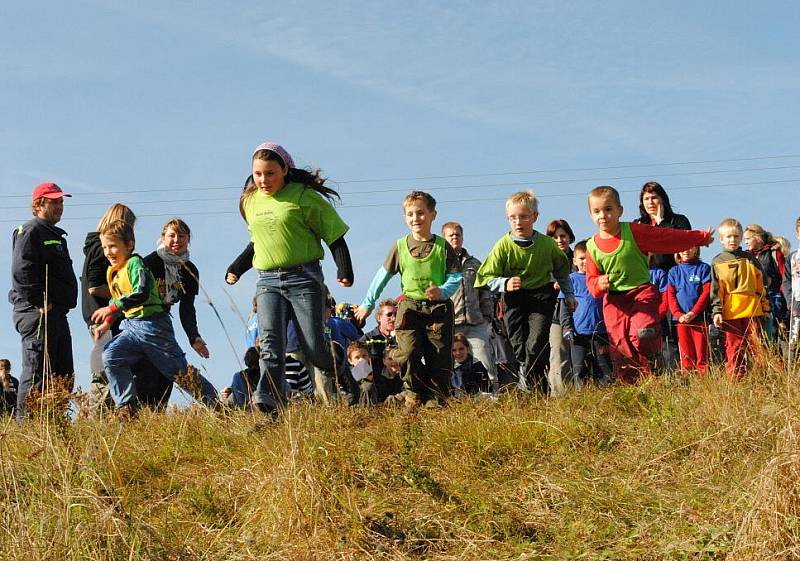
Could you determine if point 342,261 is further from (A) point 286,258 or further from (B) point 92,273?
(B) point 92,273

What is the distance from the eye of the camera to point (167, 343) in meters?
8.66

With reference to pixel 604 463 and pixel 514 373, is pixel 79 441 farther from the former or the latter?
pixel 514 373

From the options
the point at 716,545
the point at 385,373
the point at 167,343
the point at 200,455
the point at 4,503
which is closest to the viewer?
the point at 716,545

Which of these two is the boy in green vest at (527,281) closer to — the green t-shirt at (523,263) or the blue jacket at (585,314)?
the green t-shirt at (523,263)

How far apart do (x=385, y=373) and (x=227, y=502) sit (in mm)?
5132

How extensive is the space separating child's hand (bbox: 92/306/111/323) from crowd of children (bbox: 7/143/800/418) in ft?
0.05

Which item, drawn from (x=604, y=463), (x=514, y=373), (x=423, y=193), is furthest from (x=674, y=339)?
(x=604, y=463)

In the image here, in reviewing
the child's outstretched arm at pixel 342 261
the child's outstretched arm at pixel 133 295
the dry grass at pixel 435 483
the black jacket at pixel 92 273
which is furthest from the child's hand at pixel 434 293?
the black jacket at pixel 92 273

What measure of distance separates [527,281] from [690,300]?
96.0 inches

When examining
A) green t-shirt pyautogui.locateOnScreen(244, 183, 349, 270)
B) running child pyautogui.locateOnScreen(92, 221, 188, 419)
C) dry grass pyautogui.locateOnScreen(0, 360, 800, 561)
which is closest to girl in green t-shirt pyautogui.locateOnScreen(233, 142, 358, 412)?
green t-shirt pyautogui.locateOnScreen(244, 183, 349, 270)

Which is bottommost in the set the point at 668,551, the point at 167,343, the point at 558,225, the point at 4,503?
the point at 668,551

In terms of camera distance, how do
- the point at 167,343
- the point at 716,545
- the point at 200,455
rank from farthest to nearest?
the point at 167,343, the point at 200,455, the point at 716,545

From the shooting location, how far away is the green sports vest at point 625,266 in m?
8.75

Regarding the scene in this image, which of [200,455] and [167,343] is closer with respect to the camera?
[200,455]
